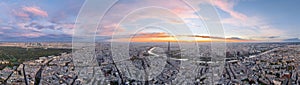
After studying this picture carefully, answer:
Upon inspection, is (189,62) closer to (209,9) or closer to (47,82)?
(47,82)

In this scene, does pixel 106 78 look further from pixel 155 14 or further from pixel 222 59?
pixel 222 59

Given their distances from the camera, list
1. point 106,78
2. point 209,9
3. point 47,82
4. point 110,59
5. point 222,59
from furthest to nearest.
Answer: point 222,59
point 110,59
point 47,82
point 106,78
point 209,9

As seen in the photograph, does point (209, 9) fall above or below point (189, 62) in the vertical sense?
above

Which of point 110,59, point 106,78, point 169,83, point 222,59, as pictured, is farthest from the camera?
point 222,59

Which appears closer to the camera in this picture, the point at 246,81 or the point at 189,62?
the point at 246,81

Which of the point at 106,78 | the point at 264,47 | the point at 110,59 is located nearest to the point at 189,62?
the point at 110,59

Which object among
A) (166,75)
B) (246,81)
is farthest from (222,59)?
(166,75)

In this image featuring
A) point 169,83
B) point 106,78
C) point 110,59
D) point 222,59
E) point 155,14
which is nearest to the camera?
point 155,14

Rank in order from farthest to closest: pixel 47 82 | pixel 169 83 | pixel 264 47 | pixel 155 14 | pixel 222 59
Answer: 1. pixel 264 47
2. pixel 222 59
3. pixel 47 82
4. pixel 169 83
5. pixel 155 14

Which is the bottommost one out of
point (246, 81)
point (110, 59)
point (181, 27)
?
point (246, 81)
